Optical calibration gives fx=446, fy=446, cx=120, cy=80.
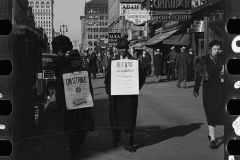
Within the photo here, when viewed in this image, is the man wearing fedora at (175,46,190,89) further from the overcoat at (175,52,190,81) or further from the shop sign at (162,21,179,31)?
the shop sign at (162,21,179,31)

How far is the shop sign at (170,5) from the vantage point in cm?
2207

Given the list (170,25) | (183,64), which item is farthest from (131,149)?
(170,25)

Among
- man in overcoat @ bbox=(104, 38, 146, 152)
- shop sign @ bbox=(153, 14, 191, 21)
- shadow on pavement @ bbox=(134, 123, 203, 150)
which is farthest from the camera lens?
shop sign @ bbox=(153, 14, 191, 21)

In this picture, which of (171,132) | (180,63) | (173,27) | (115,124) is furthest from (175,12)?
(115,124)

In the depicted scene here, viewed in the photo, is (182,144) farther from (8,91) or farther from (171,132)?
(8,91)

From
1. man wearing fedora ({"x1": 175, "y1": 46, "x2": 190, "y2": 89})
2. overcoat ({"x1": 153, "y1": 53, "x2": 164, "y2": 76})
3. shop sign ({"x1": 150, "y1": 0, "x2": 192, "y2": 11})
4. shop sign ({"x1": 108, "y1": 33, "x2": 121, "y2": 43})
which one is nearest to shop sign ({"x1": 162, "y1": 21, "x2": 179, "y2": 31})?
shop sign ({"x1": 108, "y1": 33, "x2": 121, "y2": 43})

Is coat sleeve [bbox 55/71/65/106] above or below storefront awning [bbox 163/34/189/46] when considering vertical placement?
below

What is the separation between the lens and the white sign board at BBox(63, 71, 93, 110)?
540 cm

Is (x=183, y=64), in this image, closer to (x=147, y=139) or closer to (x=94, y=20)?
(x=94, y=20)

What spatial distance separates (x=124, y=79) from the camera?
5.96 meters

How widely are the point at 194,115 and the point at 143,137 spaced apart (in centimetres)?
309

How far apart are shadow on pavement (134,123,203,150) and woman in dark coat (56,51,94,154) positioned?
1.11 m

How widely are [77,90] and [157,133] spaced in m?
3.32

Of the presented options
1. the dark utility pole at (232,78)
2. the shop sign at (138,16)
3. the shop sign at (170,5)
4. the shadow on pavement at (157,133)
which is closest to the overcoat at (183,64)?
the shop sign at (170,5)
